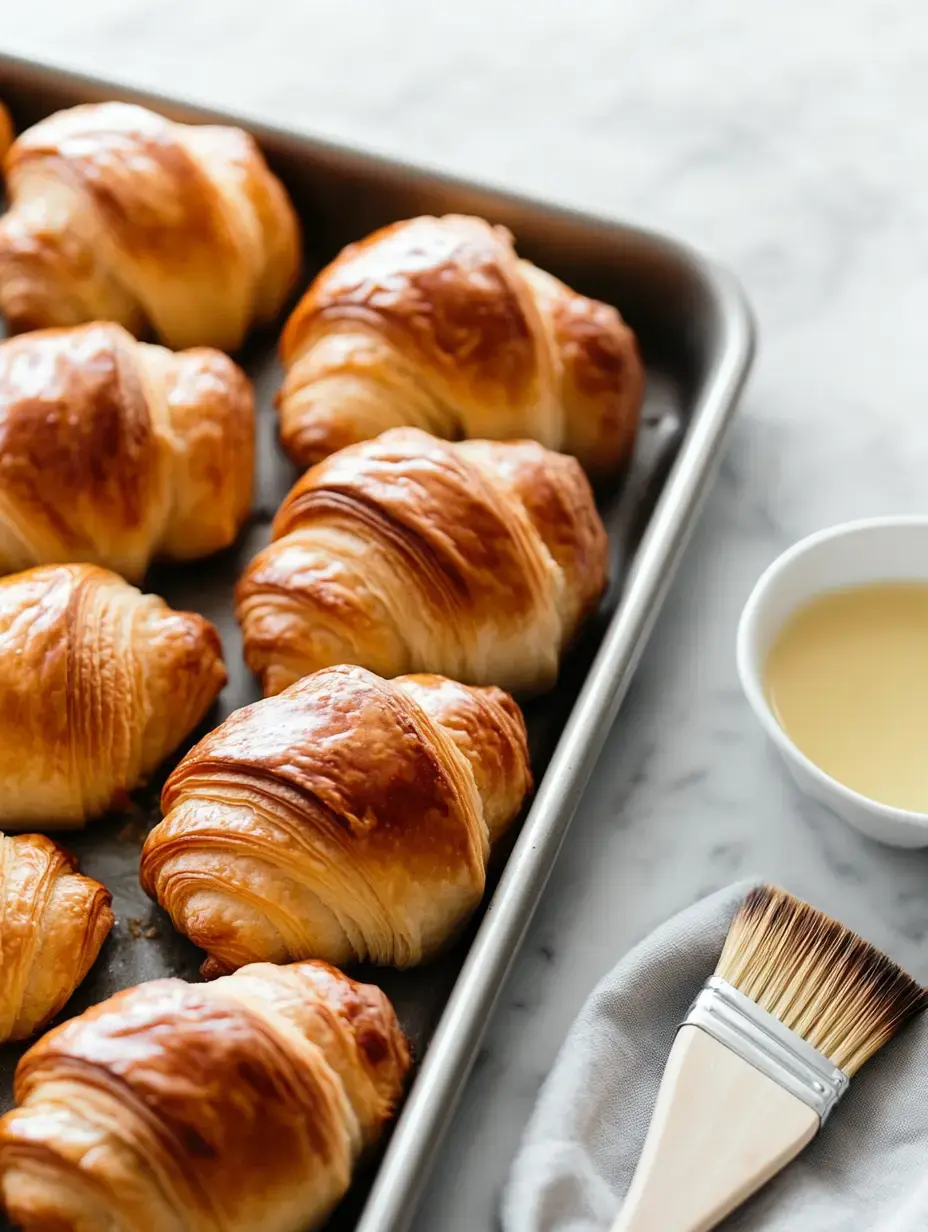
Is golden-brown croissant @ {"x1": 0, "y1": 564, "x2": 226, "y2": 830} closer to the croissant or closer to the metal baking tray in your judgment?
the metal baking tray

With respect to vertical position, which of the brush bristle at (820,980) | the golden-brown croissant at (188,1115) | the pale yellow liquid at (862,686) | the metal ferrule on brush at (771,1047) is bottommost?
the golden-brown croissant at (188,1115)

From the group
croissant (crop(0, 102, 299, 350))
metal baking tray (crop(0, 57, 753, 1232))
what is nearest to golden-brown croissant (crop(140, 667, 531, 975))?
metal baking tray (crop(0, 57, 753, 1232))

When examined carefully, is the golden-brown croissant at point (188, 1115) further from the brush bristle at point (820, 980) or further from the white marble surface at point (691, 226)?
the brush bristle at point (820, 980)

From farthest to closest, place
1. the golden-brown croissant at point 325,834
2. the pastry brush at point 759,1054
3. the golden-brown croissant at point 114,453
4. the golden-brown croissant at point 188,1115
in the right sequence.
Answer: the golden-brown croissant at point 114,453
the golden-brown croissant at point 325,834
the pastry brush at point 759,1054
the golden-brown croissant at point 188,1115

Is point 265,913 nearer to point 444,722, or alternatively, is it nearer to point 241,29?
point 444,722

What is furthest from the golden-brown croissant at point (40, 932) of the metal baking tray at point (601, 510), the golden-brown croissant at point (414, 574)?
the golden-brown croissant at point (414, 574)

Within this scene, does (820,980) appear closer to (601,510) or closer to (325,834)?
(325,834)

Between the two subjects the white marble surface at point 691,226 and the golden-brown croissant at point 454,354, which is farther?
the golden-brown croissant at point 454,354

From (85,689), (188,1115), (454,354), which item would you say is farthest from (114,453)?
(188,1115)
